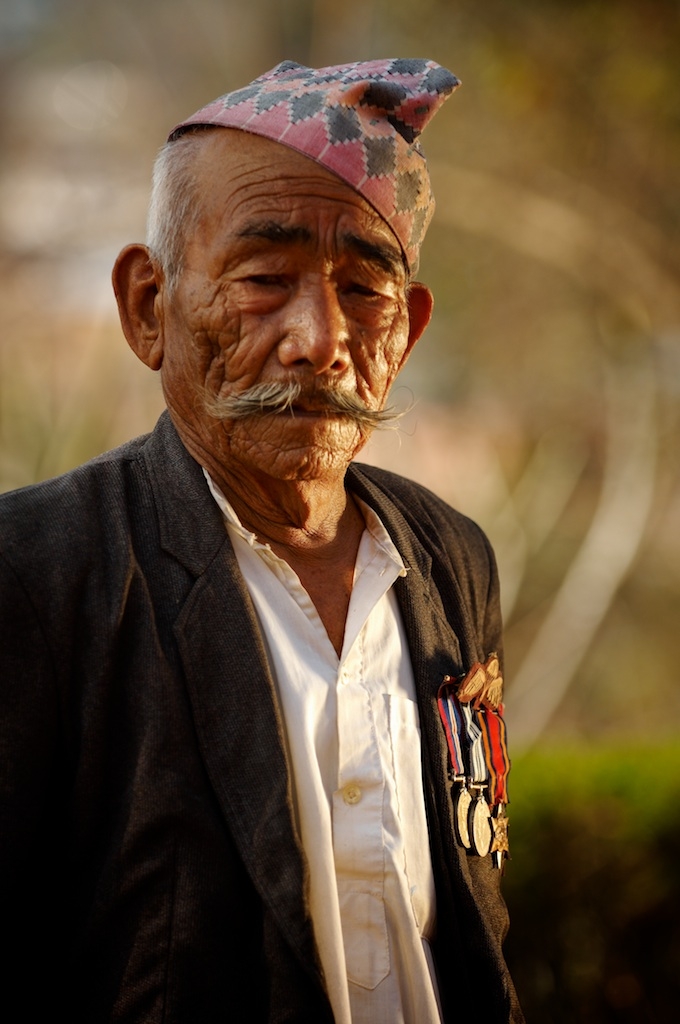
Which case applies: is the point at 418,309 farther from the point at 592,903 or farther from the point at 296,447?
the point at 592,903

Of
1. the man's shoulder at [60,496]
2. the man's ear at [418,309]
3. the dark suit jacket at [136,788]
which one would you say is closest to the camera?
the dark suit jacket at [136,788]

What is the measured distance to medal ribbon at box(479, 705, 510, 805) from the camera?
89.5 inches

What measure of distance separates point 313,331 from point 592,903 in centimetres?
319

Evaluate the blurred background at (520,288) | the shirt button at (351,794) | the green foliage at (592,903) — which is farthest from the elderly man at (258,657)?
the blurred background at (520,288)

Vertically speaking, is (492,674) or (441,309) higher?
(441,309)

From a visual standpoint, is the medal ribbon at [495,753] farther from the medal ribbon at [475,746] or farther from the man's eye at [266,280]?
the man's eye at [266,280]

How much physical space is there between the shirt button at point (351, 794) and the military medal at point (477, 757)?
277mm

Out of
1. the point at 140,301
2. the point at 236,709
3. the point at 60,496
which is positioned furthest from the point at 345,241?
the point at 236,709

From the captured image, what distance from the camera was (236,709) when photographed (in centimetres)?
182

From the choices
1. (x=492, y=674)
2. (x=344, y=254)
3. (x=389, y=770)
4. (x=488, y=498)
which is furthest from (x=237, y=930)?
(x=488, y=498)

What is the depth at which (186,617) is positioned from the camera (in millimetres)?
1858

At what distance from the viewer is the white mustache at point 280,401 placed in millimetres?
1980

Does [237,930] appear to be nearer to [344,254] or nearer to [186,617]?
[186,617]

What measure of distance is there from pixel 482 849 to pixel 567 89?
5461 mm
